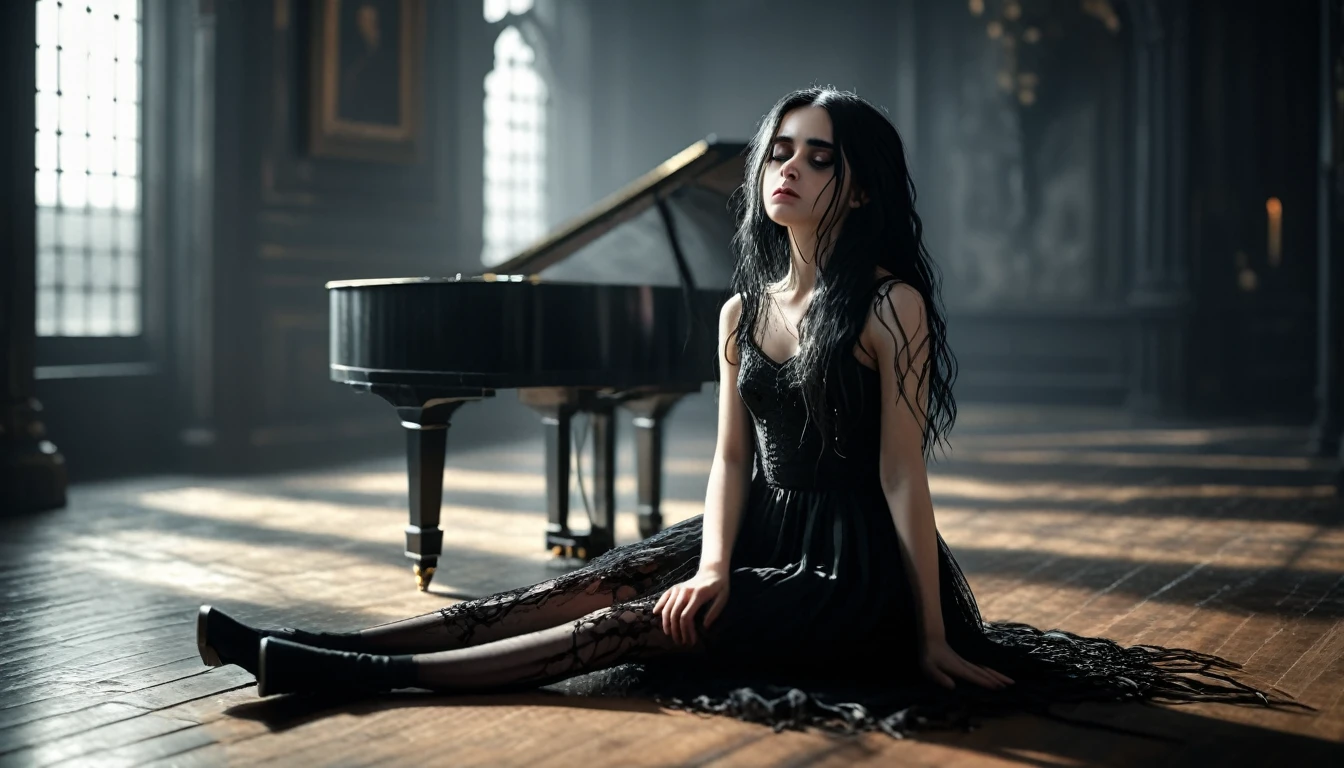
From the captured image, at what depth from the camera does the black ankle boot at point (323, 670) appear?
2289 millimetres

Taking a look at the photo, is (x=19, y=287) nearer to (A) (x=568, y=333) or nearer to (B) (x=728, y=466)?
(A) (x=568, y=333)

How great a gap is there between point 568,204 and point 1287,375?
5029 mm

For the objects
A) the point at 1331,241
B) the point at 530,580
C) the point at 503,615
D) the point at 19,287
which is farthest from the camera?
the point at 1331,241

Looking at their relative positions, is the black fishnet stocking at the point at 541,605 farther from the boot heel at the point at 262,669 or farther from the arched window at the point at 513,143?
the arched window at the point at 513,143

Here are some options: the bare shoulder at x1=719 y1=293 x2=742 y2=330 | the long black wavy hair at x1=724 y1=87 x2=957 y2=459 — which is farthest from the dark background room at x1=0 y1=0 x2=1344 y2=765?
the bare shoulder at x1=719 y1=293 x2=742 y2=330

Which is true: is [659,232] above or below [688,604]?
above

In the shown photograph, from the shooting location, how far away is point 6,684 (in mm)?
2625

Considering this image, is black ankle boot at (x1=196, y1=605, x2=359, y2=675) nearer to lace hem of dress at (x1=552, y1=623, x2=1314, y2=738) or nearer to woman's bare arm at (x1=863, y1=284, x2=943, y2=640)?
→ lace hem of dress at (x1=552, y1=623, x2=1314, y2=738)

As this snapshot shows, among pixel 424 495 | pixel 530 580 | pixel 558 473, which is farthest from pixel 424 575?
pixel 558 473

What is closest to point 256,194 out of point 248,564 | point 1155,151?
point 248,564

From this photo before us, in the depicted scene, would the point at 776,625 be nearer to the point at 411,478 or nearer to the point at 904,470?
the point at 904,470

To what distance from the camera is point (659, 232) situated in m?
4.14

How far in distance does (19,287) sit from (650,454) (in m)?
2.62

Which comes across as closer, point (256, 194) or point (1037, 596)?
point (1037, 596)
